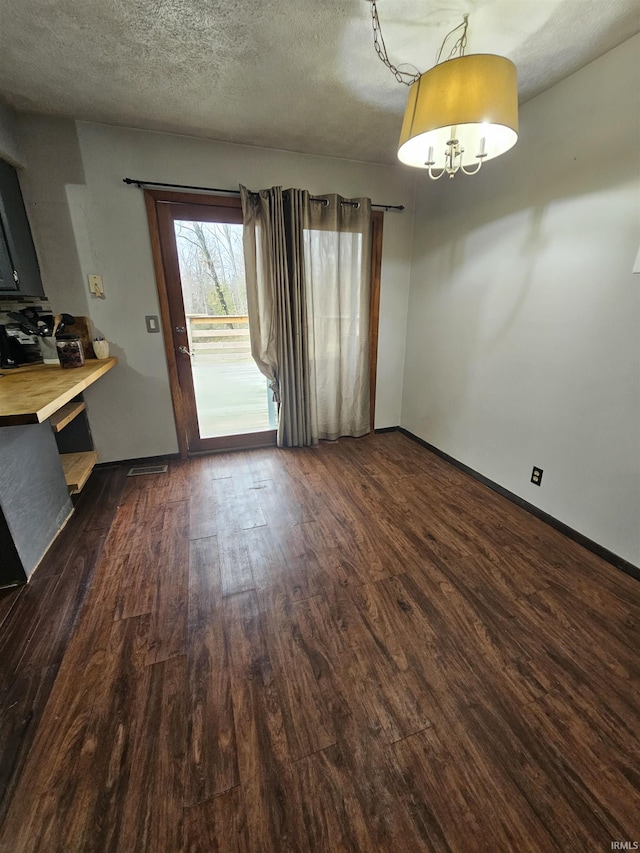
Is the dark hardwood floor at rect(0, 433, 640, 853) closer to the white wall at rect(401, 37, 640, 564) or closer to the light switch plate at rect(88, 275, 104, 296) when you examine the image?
the white wall at rect(401, 37, 640, 564)

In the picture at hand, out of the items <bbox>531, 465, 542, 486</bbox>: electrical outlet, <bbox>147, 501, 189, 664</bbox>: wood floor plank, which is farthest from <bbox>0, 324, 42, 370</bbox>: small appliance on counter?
<bbox>531, 465, 542, 486</bbox>: electrical outlet

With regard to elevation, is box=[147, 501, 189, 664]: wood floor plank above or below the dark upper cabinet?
below

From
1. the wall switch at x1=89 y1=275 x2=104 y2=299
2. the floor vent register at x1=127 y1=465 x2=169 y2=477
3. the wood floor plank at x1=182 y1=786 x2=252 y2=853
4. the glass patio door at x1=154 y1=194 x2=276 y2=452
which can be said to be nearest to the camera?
the wood floor plank at x1=182 y1=786 x2=252 y2=853

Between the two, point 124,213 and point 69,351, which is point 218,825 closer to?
point 69,351

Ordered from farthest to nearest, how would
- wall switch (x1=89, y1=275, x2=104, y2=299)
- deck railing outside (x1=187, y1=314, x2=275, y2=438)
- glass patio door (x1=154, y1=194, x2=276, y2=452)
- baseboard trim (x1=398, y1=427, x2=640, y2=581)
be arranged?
deck railing outside (x1=187, y1=314, x2=275, y2=438) < glass patio door (x1=154, y1=194, x2=276, y2=452) < wall switch (x1=89, y1=275, x2=104, y2=299) < baseboard trim (x1=398, y1=427, x2=640, y2=581)

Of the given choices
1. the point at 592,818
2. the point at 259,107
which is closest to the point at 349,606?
the point at 592,818

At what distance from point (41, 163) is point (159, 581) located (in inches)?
111

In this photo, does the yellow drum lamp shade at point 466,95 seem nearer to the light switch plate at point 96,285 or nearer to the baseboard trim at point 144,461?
the light switch plate at point 96,285

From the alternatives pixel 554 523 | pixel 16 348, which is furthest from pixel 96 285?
pixel 554 523

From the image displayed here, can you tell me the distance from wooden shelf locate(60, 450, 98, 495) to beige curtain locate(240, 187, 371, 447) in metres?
1.51

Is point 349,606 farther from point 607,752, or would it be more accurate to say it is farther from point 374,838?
point 607,752

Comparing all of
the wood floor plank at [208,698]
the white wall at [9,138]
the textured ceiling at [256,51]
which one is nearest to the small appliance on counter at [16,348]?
the white wall at [9,138]

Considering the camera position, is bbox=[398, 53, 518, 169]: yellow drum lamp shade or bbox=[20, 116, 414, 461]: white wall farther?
bbox=[20, 116, 414, 461]: white wall

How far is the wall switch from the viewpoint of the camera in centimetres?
252
